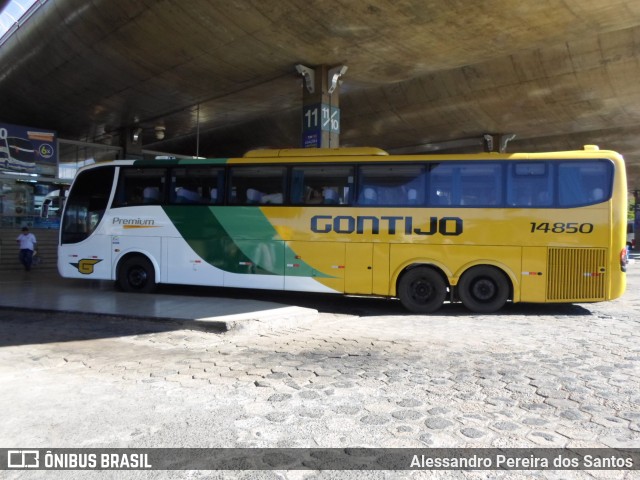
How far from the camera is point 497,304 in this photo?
945 cm

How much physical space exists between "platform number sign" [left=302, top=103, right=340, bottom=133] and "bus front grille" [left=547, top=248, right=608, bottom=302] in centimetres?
944

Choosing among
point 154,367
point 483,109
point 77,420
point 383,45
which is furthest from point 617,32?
point 77,420

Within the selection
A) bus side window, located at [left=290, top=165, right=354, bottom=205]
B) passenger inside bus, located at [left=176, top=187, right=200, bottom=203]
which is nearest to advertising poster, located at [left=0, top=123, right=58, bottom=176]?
passenger inside bus, located at [left=176, top=187, right=200, bottom=203]

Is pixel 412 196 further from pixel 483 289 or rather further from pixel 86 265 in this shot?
pixel 86 265

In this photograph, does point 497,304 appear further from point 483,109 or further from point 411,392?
point 483,109

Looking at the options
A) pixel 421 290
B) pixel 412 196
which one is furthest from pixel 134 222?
pixel 421 290

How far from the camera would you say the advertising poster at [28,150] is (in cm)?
2270

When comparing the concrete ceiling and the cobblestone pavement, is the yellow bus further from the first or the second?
the concrete ceiling

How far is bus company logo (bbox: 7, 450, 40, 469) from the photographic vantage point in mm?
3092

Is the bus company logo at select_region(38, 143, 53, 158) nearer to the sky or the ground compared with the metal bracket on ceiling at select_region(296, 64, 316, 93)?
nearer to the ground

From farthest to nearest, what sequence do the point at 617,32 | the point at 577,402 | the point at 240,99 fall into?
the point at 240,99 → the point at 617,32 → the point at 577,402

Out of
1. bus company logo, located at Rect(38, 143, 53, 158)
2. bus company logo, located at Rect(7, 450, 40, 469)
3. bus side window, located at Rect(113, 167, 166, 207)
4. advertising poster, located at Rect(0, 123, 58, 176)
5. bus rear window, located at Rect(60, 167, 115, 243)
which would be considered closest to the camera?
bus company logo, located at Rect(7, 450, 40, 469)

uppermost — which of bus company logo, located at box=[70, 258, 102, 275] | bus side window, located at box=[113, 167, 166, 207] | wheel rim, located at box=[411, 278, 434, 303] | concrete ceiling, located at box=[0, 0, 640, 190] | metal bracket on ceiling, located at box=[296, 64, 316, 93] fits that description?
concrete ceiling, located at box=[0, 0, 640, 190]

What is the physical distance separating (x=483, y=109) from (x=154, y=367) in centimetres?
1947
